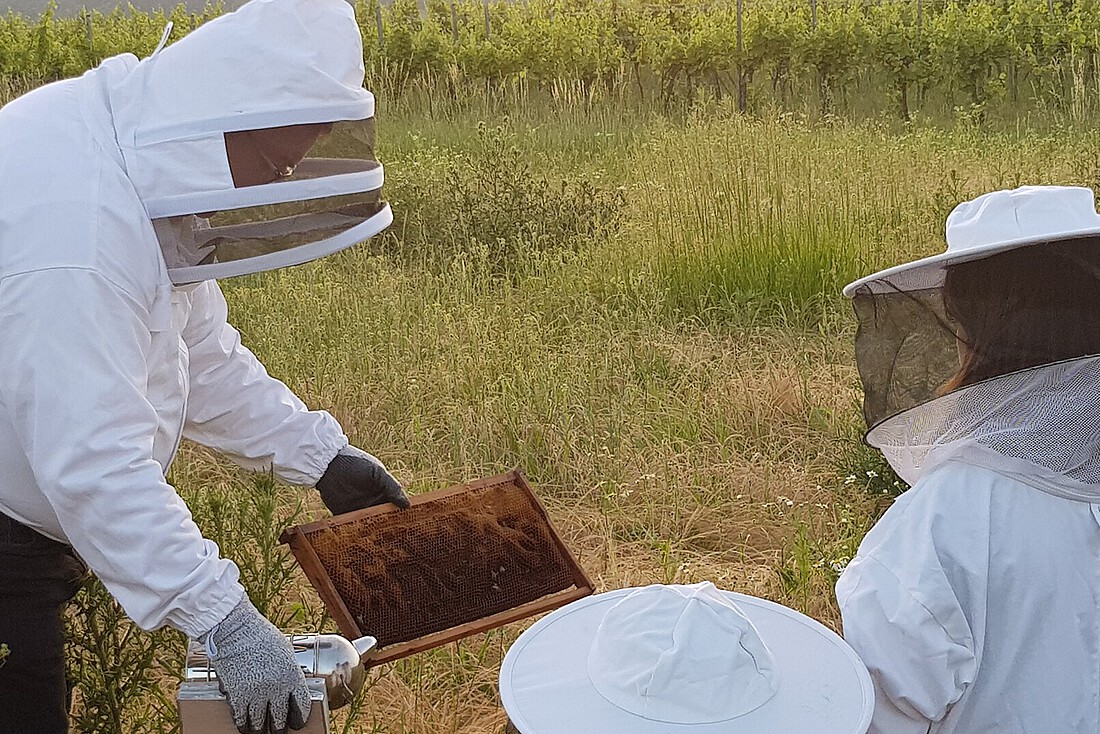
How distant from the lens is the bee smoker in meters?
1.73

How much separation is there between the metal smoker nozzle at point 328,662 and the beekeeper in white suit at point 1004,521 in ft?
2.80

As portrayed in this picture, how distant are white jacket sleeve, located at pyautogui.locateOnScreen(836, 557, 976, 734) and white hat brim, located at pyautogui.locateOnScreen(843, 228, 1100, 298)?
413mm

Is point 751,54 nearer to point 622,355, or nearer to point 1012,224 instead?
point 622,355

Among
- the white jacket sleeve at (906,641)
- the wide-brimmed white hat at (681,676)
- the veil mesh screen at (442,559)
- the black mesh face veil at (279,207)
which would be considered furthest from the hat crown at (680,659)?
the veil mesh screen at (442,559)

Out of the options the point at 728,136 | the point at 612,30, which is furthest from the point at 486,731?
the point at 612,30

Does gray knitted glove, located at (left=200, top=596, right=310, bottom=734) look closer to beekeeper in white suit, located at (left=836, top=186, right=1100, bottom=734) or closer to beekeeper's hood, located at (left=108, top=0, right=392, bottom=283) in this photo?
beekeeper's hood, located at (left=108, top=0, right=392, bottom=283)

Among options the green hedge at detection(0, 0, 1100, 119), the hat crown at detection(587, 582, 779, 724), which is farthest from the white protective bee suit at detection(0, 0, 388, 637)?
the green hedge at detection(0, 0, 1100, 119)

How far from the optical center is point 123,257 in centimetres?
172

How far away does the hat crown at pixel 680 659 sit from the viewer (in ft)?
4.09

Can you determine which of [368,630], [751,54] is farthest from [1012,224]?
[751,54]

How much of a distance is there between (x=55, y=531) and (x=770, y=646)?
1360mm

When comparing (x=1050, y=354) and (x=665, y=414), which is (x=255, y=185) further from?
(x=665, y=414)

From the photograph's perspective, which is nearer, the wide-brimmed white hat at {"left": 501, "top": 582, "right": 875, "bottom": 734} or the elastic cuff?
the wide-brimmed white hat at {"left": 501, "top": 582, "right": 875, "bottom": 734}

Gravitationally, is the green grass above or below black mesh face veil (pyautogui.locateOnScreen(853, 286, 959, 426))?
below
